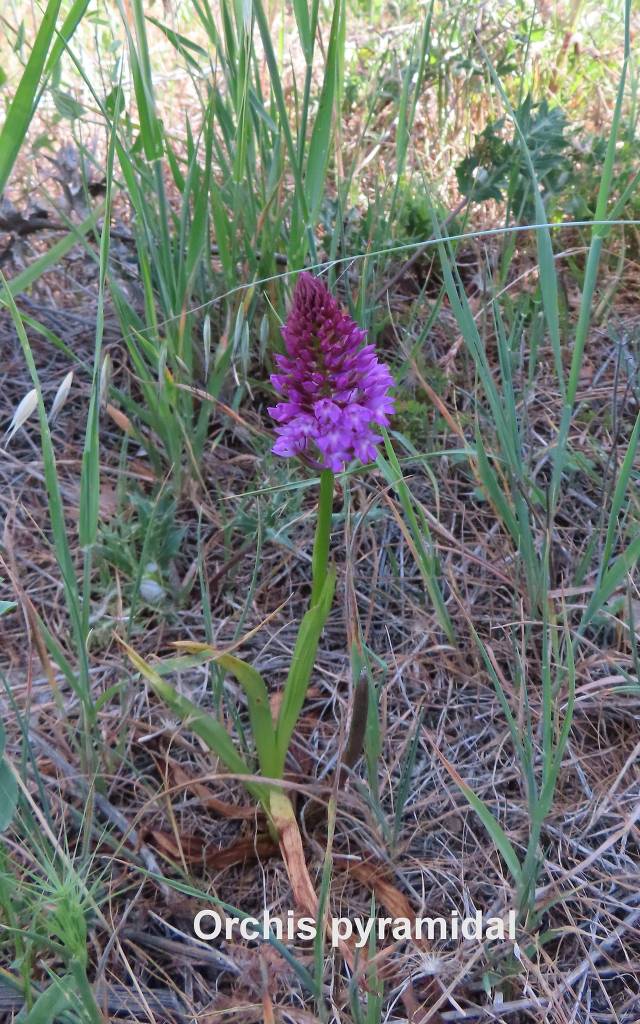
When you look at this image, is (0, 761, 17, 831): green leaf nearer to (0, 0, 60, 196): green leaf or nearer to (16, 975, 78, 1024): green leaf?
(16, 975, 78, 1024): green leaf

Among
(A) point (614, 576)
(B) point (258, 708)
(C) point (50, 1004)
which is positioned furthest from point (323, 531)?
(C) point (50, 1004)

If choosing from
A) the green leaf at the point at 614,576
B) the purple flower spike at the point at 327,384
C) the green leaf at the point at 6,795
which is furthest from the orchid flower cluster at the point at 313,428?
the green leaf at the point at 614,576

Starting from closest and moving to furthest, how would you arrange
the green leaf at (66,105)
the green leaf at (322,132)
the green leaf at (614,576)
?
the green leaf at (614,576) < the green leaf at (322,132) < the green leaf at (66,105)

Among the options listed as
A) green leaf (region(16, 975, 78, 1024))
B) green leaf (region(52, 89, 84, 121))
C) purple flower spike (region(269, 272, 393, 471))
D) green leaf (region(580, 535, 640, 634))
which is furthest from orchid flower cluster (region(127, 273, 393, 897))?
green leaf (region(52, 89, 84, 121))

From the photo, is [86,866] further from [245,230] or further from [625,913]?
[245,230]

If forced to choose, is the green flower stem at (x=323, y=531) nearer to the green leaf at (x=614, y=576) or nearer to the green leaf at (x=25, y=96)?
the green leaf at (x=614, y=576)
